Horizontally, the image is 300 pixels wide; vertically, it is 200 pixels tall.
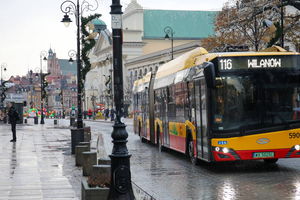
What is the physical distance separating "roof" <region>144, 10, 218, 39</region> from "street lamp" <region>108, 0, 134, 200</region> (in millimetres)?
118930

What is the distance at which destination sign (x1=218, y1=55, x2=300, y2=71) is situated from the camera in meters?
15.4

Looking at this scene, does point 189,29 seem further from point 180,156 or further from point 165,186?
point 165,186

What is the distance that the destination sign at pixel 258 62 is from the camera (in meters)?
15.4

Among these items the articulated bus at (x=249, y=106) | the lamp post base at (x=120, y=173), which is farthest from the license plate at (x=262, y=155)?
the lamp post base at (x=120, y=173)

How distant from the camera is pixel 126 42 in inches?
5305

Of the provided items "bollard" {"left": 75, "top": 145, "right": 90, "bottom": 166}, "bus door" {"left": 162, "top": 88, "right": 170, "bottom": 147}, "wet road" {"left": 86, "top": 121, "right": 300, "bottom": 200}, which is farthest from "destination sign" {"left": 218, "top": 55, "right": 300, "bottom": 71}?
"bus door" {"left": 162, "top": 88, "right": 170, "bottom": 147}

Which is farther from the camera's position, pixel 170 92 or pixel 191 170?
pixel 170 92

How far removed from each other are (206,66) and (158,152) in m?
9.50

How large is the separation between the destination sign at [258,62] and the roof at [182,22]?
113179 mm

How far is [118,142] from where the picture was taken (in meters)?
9.46

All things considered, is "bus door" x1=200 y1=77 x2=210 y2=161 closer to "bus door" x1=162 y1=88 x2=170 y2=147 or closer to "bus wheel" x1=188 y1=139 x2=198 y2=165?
"bus wheel" x1=188 y1=139 x2=198 y2=165

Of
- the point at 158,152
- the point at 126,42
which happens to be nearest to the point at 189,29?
the point at 126,42

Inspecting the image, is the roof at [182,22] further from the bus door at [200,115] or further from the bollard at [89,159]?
the bollard at [89,159]

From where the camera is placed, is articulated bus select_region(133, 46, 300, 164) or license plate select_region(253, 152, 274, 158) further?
license plate select_region(253, 152, 274, 158)
